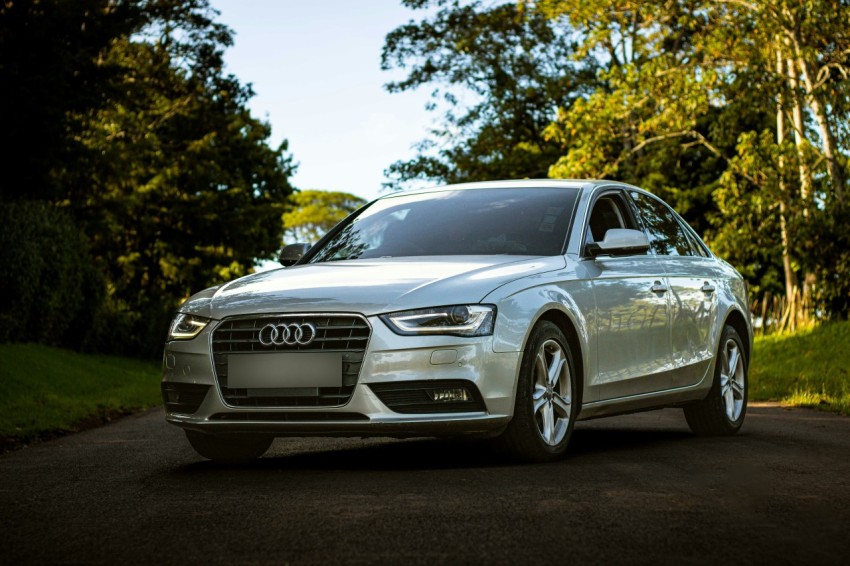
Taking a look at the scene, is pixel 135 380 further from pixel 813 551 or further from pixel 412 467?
pixel 813 551

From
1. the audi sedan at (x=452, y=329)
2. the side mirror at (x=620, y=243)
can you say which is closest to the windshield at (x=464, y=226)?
the audi sedan at (x=452, y=329)

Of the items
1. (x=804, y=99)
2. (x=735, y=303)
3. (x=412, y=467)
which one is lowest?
(x=412, y=467)

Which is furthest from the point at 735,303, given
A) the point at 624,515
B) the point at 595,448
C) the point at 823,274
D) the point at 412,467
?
the point at 823,274

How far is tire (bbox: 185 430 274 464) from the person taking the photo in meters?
7.86

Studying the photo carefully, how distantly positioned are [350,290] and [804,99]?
1692 cm

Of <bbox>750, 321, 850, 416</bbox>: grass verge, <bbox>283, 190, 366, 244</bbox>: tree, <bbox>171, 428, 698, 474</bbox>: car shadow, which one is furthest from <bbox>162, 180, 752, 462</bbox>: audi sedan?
<bbox>283, 190, 366, 244</bbox>: tree

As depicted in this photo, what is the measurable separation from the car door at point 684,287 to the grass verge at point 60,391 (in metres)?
5.25

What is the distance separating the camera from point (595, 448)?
841cm

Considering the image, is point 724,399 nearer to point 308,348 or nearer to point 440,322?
point 440,322

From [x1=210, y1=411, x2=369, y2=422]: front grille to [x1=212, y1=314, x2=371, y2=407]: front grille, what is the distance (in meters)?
0.05

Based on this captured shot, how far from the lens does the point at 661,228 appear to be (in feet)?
31.4

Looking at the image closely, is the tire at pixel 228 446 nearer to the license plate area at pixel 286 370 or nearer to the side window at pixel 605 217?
the license plate area at pixel 286 370

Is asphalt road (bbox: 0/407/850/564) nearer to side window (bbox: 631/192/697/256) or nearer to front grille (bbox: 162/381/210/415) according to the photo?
front grille (bbox: 162/381/210/415)

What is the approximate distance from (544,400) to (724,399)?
285 cm
